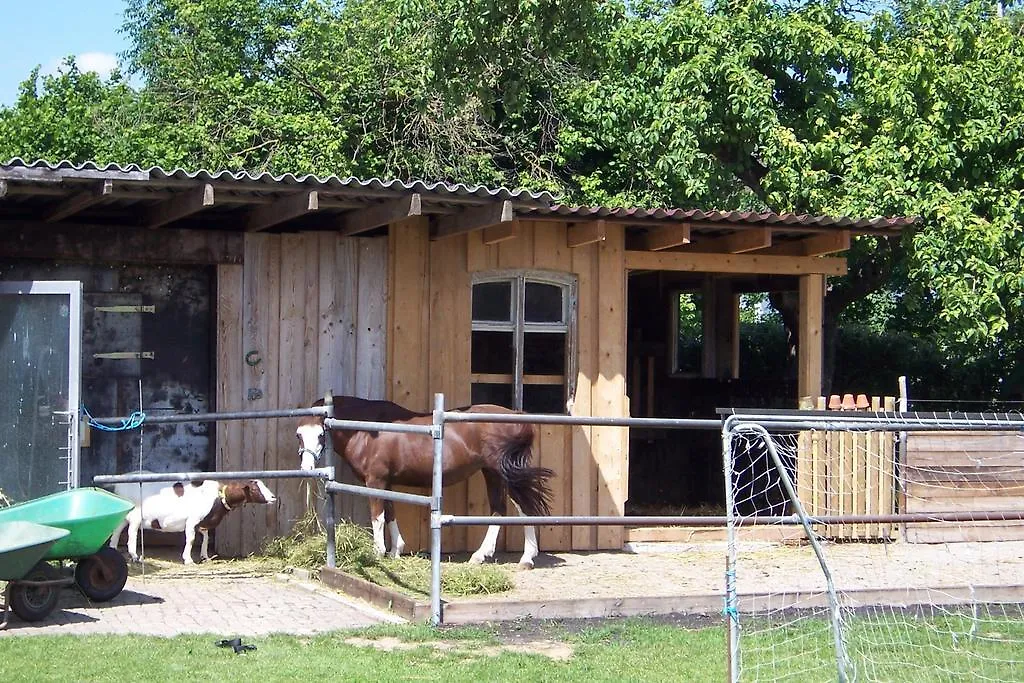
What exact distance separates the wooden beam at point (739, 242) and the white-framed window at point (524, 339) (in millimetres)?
1538

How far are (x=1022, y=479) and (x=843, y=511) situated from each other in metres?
2.00

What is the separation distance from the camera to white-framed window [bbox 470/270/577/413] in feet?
37.2

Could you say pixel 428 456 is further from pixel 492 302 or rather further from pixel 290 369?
pixel 492 302

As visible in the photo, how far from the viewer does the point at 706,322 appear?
654 inches

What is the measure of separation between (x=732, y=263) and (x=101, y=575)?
6.41 metres

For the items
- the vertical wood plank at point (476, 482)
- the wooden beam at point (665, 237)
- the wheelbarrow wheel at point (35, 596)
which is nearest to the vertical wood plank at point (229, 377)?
the vertical wood plank at point (476, 482)

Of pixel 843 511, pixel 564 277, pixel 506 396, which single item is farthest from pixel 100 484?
pixel 843 511

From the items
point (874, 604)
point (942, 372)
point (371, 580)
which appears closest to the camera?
point (874, 604)

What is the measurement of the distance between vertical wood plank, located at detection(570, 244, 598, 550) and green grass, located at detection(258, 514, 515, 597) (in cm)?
184

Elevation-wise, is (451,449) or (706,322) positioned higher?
(706,322)

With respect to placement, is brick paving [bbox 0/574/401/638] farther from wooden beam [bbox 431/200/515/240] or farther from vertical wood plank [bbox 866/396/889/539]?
vertical wood plank [bbox 866/396/889/539]

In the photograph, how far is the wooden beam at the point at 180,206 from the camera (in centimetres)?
904

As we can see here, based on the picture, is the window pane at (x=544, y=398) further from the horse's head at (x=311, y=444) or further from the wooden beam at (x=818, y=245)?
the wooden beam at (x=818, y=245)

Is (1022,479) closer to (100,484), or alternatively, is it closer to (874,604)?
(874,604)
